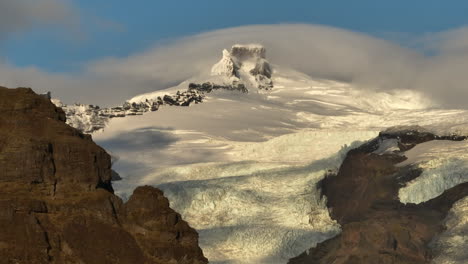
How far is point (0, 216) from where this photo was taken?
134 metres

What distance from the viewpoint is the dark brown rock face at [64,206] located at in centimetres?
13550

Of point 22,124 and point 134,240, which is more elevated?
point 22,124

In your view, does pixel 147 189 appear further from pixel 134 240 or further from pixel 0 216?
pixel 0 216

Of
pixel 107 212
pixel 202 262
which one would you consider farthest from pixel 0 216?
pixel 202 262

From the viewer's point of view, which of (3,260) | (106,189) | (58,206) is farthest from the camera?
(106,189)

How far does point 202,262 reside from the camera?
145375 millimetres

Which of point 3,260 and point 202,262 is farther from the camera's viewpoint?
point 202,262

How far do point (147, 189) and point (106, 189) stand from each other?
13.8 ft

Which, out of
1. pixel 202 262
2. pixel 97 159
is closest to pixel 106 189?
pixel 97 159

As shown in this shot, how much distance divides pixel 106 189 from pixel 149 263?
13.1 metres

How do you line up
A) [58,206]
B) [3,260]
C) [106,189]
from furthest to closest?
1. [106,189]
2. [58,206]
3. [3,260]

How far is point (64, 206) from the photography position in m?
140

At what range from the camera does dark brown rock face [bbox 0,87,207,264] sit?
135500 mm

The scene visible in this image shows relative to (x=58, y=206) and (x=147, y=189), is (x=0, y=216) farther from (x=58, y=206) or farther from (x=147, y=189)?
(x=147, y=189)
